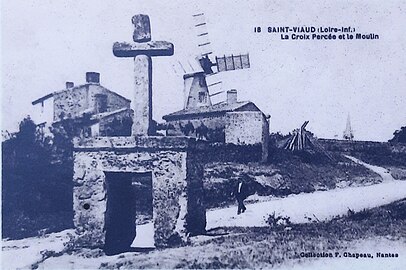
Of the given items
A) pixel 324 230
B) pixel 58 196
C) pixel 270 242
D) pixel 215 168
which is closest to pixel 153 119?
pixel 215 168

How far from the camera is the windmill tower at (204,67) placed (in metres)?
7.74

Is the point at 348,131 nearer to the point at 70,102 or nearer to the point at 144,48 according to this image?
the point at 144,48

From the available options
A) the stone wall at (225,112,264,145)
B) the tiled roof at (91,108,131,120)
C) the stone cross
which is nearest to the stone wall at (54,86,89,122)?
the tiled roof at (91,108,131,120)

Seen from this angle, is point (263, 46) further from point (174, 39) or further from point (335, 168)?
point (335, 168)

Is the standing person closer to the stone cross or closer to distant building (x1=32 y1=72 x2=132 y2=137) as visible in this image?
the stone cross

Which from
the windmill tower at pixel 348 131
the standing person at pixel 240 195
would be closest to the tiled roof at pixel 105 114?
the standing person at pixel 240 195

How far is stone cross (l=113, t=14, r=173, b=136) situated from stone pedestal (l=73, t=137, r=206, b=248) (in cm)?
34

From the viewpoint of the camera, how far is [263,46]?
766 cm

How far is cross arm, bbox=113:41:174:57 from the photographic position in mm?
7348

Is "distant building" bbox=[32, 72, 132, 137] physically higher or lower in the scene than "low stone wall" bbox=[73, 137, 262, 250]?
higher


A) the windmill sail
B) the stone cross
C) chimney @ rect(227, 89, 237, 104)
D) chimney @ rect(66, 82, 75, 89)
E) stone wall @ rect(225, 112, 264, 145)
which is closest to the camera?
the stone cross

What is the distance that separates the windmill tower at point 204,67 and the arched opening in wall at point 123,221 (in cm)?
181

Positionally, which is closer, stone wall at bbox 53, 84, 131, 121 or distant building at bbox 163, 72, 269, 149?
stone wall at bbox 53, 84, 131, 121

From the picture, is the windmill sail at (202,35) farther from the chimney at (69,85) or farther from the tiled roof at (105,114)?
the chimney at (69,85)
